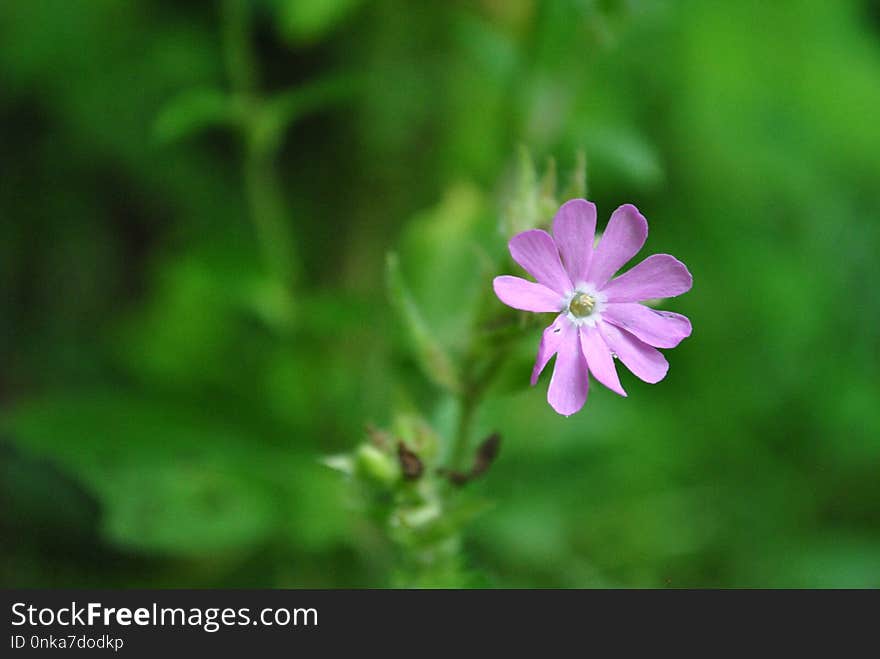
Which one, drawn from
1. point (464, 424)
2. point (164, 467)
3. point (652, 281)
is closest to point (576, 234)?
point (652, 281)

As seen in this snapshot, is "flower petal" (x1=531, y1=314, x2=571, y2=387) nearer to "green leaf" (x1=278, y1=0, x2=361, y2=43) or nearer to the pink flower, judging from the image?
the pink flower

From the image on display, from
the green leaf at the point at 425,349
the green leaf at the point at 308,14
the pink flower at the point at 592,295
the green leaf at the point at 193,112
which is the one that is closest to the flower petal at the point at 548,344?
the pink flower at the point at 592,295

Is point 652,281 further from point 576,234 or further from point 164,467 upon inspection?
point 164,467

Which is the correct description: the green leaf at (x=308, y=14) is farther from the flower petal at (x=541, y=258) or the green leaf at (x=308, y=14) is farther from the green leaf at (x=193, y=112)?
the flower petal at (x=541, y=258)

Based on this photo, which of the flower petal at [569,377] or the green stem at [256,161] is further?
the green stem at [256,161]

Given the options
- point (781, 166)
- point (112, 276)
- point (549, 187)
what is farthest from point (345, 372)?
point (781, 166)

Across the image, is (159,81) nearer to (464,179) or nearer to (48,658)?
(464,179)

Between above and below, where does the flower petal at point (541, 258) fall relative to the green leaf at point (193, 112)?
below

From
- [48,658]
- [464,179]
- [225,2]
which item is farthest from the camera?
[464,179]
